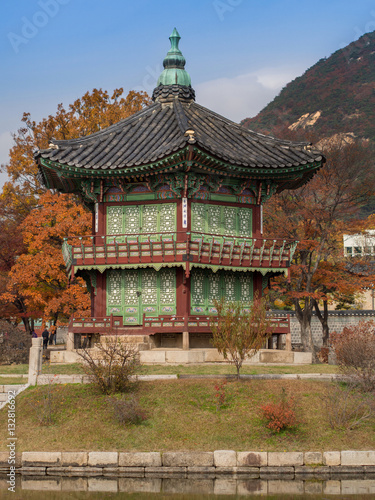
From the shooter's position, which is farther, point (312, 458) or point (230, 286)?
point (230, 286)

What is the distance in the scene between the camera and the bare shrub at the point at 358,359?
24.7 metres

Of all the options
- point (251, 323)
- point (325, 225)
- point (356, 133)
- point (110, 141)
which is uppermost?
point (356, 133)

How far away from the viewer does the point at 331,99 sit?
115 m

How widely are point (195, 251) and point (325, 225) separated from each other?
15734 millimetres

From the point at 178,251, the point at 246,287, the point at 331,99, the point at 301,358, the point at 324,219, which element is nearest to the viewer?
the point at 301,358

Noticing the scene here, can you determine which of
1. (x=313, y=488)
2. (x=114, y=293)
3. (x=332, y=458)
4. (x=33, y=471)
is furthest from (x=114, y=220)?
(x=313, y=488)

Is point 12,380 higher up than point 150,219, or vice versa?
point 150,219

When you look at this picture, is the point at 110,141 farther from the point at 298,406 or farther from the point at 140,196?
the point at 298,406

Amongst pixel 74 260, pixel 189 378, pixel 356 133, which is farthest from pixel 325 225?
pixel 356 133

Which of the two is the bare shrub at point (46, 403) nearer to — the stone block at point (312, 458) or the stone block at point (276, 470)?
the stone block at point (276, 470)

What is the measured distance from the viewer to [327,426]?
21.9m

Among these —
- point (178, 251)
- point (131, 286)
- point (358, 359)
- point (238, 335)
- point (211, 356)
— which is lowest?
point (211, 356)

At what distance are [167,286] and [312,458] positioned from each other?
14.8 m

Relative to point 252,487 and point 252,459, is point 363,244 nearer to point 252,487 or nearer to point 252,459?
point 252,459
